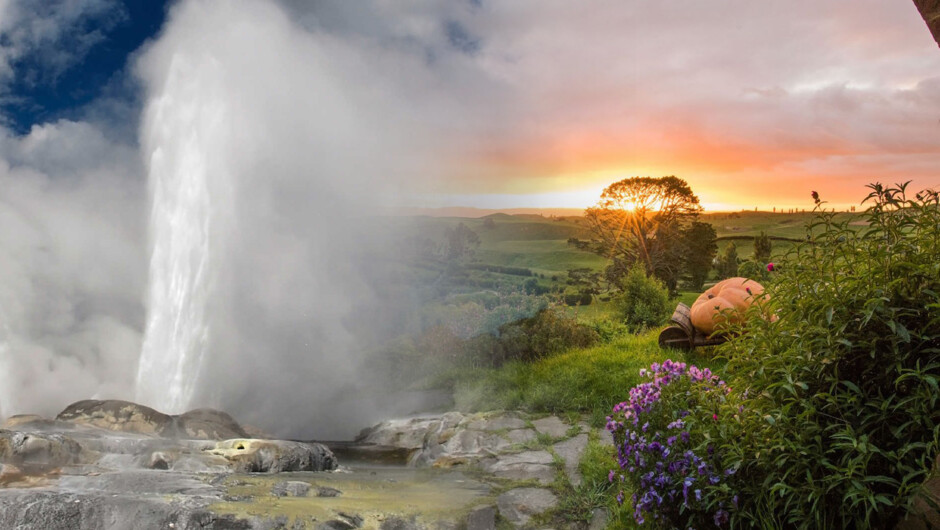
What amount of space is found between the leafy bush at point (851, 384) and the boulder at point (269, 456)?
4071mm

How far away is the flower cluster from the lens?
3.57m

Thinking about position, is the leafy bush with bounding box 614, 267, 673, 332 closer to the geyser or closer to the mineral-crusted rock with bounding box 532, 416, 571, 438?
the mineral-crusted rock with bounding box 532, 416, 571, 438

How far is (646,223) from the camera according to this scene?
16.8 m

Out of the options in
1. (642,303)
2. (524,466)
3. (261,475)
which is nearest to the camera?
(261,475)

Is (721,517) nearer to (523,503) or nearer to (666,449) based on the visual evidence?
(666,449)

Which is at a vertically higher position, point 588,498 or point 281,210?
point 281,210

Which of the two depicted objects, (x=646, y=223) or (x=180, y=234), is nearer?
(x=180, y=234)

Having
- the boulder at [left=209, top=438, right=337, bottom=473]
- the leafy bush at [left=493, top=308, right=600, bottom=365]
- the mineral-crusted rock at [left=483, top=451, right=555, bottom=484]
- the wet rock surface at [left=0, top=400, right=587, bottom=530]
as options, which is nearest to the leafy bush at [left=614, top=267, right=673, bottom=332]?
the leafy bush at [left=493, top=308, right=600, bottom=365]

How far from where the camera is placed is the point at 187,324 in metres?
9.86

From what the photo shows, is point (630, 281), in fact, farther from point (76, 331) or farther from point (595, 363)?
point (76, 331)

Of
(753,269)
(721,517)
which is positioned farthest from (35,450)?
(753,269)

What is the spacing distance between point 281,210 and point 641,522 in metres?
10.3

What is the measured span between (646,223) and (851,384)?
557 inches

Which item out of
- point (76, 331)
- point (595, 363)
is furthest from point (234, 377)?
point (595, 363)
